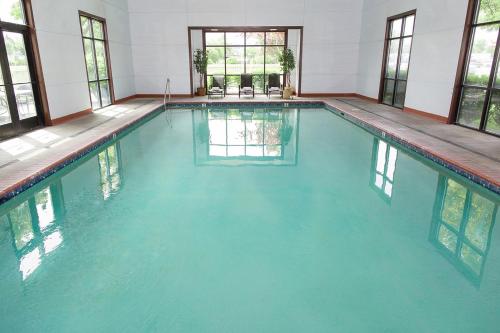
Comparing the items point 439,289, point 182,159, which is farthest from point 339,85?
point 439,289

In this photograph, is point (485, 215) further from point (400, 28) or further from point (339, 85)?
point (339, 85)

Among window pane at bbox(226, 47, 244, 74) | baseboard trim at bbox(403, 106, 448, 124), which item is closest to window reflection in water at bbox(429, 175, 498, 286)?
baseboard trim at bbox(403, 106, 448, 124)

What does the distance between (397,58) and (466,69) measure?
9.27ft

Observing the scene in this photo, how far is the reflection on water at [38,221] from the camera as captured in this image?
8.73ft

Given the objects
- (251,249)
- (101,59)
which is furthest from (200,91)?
(251,249)

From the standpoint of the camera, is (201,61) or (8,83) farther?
(201,61)

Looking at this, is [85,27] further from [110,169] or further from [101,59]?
[110,169]

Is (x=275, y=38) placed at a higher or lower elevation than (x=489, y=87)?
higher

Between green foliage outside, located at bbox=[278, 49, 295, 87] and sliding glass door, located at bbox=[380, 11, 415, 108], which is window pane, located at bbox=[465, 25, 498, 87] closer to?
sliding glass door, located at bbox=[380, 11, 415, 108]

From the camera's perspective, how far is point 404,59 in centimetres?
845

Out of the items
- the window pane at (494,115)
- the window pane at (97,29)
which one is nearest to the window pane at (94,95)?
the window pane at (97,29)

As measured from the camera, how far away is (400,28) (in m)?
8.67

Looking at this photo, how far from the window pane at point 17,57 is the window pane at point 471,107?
26.1ft

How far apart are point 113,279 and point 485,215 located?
3.40 m
